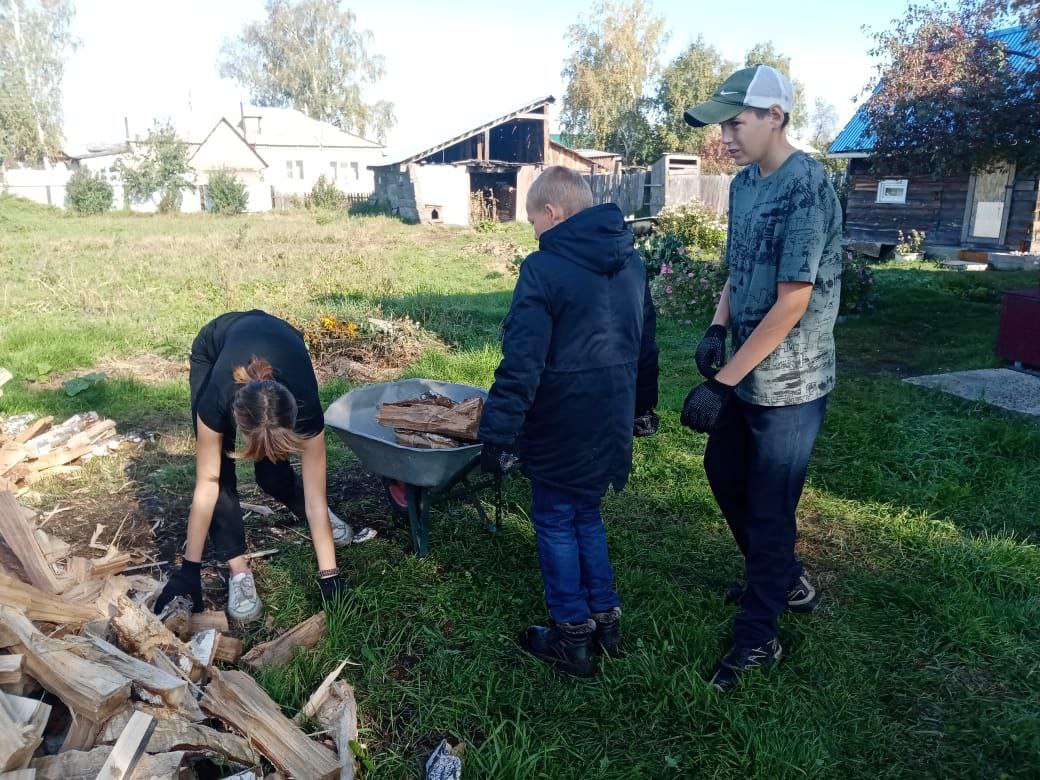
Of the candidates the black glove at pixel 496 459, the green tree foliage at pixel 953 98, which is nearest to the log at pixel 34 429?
the black glove at pixel 496 459

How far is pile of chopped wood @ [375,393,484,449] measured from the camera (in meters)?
3.45

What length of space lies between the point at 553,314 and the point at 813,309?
0.87 metres

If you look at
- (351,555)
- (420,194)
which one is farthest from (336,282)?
(420,194)

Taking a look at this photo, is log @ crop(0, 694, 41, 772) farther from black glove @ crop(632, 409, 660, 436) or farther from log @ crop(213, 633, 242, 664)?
black glove @ crop(632, 409, 660, 436)

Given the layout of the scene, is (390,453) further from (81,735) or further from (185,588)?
(81,735)

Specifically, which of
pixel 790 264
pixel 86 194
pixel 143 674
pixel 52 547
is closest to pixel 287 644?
pixel 143 674

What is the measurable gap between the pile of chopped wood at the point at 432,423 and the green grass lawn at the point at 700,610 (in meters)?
0.64

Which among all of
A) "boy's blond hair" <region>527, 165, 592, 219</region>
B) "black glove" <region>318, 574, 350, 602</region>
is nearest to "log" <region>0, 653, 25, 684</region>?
"black glove" <region>318, 574, 350, 602</region>

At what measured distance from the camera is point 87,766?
1.96 m

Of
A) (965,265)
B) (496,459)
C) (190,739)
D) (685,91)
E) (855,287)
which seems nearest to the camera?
(190,739)

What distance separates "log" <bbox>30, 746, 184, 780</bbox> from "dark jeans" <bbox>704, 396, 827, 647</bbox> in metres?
1.94

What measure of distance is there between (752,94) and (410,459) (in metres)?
1.94

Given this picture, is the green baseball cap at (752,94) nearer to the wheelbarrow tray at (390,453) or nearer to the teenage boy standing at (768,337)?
the teenage boy standing at (768,337)

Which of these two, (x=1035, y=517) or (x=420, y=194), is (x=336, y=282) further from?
(x=420, y=194)
